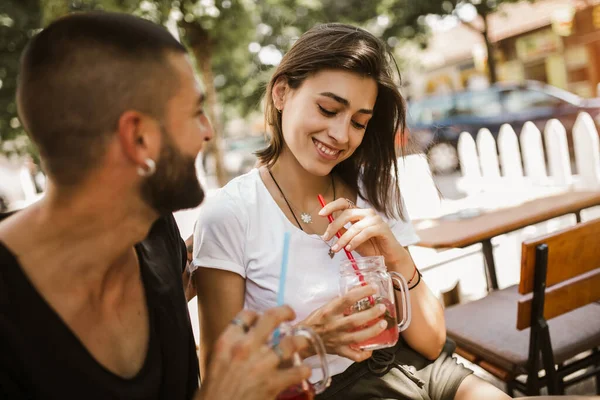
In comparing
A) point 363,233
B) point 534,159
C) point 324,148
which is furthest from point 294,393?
point 534,159

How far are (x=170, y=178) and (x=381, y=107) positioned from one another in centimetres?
Result: 119

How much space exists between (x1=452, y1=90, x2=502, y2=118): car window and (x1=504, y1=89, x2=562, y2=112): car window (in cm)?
20

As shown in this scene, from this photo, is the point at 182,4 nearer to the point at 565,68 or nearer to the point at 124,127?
the point at 124,127

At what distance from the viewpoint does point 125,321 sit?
1299 mm

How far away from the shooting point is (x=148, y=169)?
1.14 meters

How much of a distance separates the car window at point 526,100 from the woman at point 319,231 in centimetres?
949

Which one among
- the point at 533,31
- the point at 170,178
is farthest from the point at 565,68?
the point at 170,178

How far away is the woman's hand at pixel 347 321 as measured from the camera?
133cm

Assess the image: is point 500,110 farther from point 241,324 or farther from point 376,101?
point 241,324

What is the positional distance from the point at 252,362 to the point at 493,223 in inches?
103

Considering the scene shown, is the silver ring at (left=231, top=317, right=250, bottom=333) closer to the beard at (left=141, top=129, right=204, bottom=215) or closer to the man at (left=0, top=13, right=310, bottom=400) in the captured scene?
the man at (left=0, top=13, right=310, bottom=400)

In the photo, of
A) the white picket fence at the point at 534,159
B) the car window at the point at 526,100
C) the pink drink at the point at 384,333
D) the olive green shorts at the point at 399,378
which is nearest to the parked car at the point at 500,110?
the car window at the point at 526,100

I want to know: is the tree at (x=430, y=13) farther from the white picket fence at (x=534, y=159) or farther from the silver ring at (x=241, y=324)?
the silver ring at (x=241, y=324)

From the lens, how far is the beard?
115 centimetres
